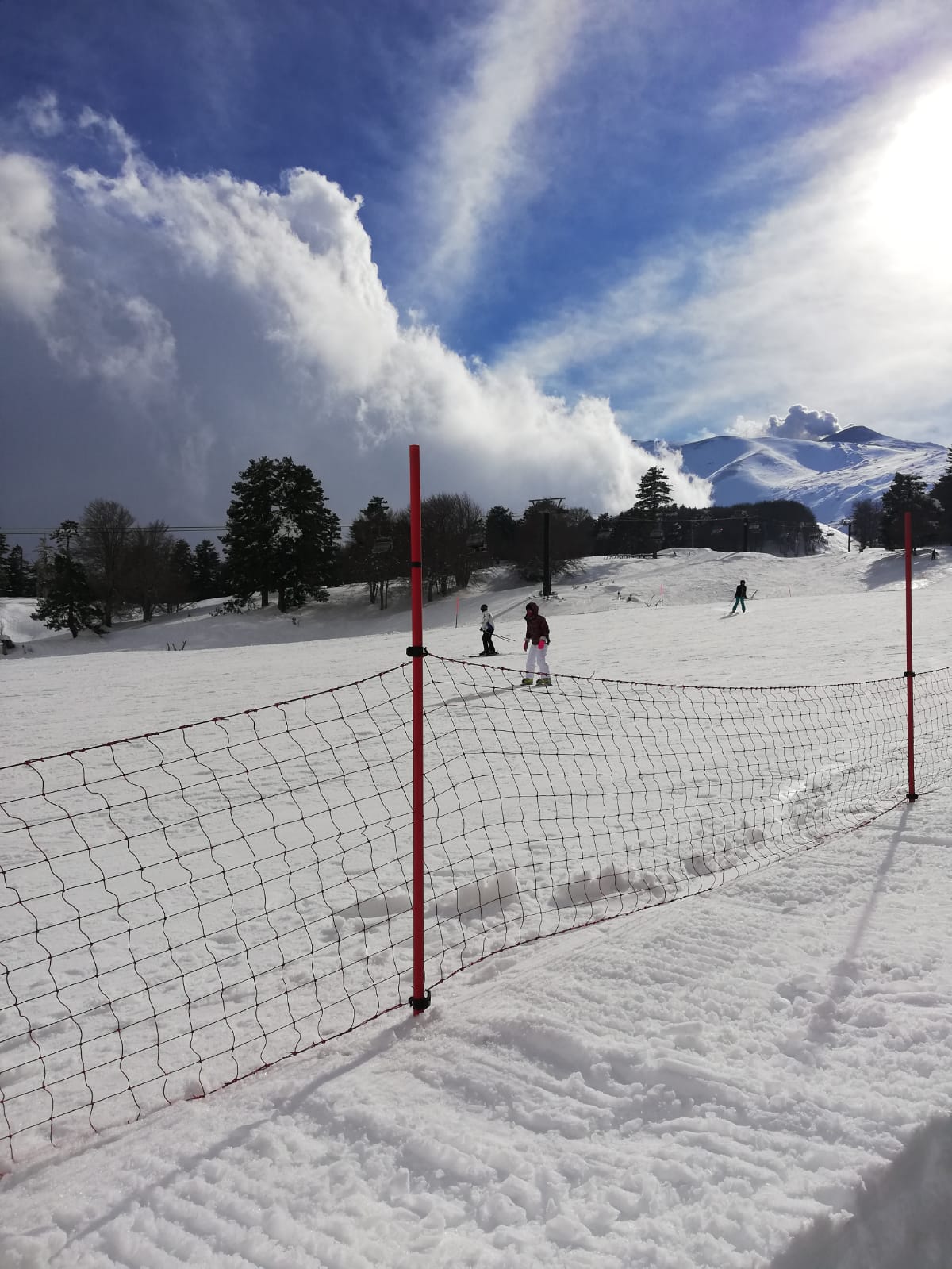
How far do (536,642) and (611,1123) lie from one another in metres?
10.3

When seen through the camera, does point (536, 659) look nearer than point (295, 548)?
Yes

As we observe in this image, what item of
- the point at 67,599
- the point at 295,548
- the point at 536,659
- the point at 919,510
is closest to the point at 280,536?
the point at 295,548

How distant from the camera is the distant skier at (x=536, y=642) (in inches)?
500

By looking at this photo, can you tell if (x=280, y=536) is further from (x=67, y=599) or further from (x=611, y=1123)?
(x=611, y=1123)

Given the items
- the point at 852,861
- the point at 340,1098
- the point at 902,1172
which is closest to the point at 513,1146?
the point at 340,1098

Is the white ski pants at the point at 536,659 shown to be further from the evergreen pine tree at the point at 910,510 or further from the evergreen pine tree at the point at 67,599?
the evergreen pine tree at the point at 910,510

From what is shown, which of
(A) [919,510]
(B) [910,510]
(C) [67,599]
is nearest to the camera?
(C) [67,599]

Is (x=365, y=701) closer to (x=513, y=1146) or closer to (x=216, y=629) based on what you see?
(x=513, y=1146)

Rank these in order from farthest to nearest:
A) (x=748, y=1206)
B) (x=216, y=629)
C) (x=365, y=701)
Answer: (x=216, y=629)
(x=365, y=701)
(x=748, y=1206)

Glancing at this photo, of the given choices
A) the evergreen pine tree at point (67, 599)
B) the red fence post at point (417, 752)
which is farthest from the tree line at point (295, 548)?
the red fence post at point (417, 752)

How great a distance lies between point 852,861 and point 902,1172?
8.91 feet

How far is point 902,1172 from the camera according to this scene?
2369 mm

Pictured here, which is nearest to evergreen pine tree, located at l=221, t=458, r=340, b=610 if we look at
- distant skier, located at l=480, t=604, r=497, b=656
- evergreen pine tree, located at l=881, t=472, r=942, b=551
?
distant skier, located at l=480, t=604, r=497, b=656

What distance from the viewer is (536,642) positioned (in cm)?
1276
